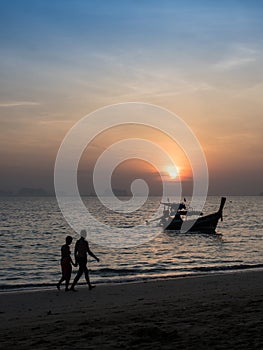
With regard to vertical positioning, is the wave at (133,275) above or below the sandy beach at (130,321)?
below

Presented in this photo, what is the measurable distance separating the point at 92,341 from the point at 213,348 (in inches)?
86.4

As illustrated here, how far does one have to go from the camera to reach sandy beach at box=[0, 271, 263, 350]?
761 centimetres

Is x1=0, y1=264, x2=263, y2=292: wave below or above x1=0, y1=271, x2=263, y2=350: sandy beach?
below

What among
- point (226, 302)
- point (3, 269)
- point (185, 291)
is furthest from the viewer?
point (3, 269)

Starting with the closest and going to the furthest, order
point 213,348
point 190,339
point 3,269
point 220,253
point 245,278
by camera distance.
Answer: point 213,348
point 190,339
point 245,278
point 3,269
point 220,253

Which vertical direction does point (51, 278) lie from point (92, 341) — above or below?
below

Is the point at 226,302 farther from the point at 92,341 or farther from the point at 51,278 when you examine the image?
the point at 51,278

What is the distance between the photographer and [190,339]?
7621mm

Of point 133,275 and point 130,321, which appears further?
point 133,275

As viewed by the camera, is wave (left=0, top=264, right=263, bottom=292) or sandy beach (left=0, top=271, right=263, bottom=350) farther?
wave (left=0, top=264, right=263, bottom=292)

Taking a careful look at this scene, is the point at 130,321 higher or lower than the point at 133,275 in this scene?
higher

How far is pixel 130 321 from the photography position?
371 inches

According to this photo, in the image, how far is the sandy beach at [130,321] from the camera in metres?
7.61

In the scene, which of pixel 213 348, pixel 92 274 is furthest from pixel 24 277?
pixel 213 348
